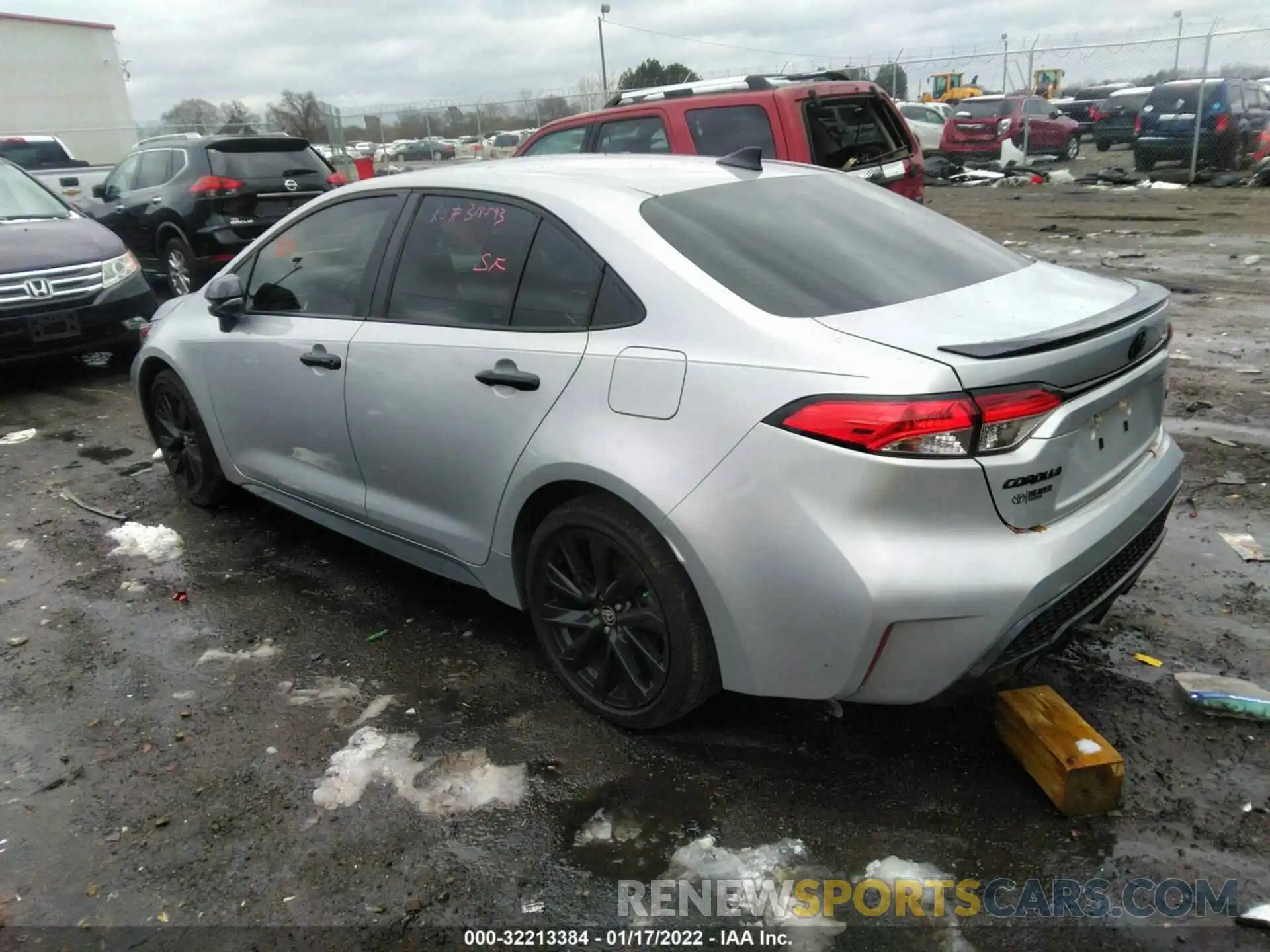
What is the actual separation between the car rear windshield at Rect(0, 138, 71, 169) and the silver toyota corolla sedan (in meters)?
14.9

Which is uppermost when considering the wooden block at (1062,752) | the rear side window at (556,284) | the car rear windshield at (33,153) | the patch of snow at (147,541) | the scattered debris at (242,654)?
the car rear windshield at (33,153)

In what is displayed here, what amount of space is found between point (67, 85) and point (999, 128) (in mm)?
26772

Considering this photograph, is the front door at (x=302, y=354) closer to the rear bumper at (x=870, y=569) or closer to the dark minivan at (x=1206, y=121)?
the rear bumper at (x=870, y=569)

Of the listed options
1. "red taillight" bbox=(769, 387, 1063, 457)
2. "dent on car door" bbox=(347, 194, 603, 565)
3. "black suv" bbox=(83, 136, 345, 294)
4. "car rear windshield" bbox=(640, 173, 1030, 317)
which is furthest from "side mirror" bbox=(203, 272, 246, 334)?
"black suv" bbox=(83, 136, 345, 294)

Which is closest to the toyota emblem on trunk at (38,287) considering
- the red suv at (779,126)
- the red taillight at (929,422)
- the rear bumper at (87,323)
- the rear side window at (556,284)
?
the rear bumper at (87,323)

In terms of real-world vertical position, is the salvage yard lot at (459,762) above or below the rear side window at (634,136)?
below

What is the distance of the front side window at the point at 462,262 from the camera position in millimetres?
3260

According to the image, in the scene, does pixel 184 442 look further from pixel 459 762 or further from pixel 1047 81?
pixel 1047 81

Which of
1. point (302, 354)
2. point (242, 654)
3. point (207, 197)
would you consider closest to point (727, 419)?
point (302, 354)

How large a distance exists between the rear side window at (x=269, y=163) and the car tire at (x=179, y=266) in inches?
33.1

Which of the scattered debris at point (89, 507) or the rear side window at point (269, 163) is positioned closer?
the scattered debris at point (89, 507)

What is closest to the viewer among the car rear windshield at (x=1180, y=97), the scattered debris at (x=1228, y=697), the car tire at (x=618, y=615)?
the car tire at (x=618, y=615)

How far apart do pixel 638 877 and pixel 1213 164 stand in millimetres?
19998

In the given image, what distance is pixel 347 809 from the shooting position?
2.82m
